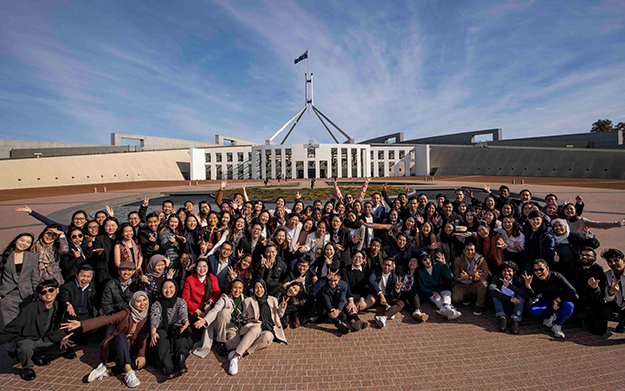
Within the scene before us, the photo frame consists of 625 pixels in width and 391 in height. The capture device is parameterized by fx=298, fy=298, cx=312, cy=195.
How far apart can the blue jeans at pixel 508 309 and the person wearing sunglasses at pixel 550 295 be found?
0.73ft

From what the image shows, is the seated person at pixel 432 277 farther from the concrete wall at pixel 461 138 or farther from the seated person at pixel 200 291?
the concrete wall at pixel 461 138

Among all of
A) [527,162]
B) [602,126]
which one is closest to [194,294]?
[527,162]

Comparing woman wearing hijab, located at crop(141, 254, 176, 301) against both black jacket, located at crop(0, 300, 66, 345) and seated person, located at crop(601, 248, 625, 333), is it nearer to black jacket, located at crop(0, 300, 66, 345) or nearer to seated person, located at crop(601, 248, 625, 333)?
black jacket, located at crop(0, 300, 66, 345)

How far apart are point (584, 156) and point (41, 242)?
44872 millimetres

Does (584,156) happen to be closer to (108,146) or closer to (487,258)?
(487,258)

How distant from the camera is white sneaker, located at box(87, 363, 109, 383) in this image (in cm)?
300

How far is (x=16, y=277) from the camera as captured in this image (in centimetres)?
345

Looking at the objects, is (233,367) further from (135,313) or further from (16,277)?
(16,277)

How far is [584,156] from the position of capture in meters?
33.1

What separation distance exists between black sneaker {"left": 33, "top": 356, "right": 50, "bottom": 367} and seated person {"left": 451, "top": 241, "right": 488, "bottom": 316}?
17.1 ft

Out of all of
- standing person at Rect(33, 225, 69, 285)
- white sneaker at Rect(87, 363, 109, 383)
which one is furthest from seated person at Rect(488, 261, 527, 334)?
standing person at Rect(33, 225, 69, 285)

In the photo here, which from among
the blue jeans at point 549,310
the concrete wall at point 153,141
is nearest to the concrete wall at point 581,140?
the blue jeans at point 549,310

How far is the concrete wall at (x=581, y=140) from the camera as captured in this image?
122ft

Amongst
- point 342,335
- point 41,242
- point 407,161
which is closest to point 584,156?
point 407,161
